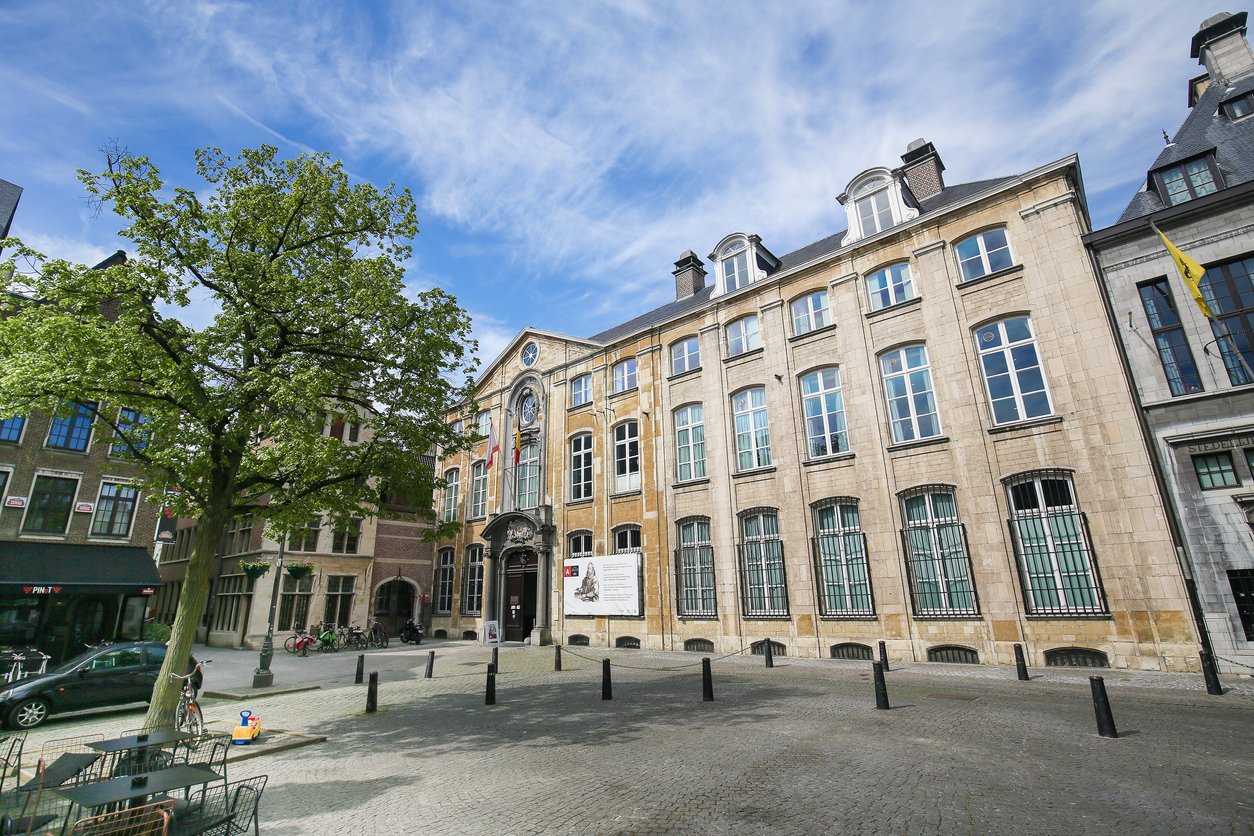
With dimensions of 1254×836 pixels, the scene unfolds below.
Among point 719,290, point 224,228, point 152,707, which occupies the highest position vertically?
point 719,290

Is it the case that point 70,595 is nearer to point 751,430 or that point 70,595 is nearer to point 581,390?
point 581,390

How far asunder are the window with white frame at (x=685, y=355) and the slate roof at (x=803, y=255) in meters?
1.17

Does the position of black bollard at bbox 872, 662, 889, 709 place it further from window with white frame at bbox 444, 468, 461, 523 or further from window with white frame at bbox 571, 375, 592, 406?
window with white frame at bbox 444, 468, 461, 523

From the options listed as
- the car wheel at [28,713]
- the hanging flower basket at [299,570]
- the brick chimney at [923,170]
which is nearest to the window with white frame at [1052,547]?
the brick chimney at [923,170]

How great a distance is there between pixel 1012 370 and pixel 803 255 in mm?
9862

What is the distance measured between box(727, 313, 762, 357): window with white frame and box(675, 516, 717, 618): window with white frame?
6236 millimetres

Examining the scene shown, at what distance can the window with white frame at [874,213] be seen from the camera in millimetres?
18422

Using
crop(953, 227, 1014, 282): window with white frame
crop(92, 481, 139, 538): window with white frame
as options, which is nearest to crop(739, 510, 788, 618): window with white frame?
crop(953, 227, 1014, 282): window with white frame

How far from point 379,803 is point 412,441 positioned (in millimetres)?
6649

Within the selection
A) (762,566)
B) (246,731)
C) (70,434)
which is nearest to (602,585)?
(762,566)

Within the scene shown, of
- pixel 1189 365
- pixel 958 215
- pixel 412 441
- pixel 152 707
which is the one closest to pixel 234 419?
pixel 412 441

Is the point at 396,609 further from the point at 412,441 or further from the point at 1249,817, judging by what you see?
the point at 1249,817

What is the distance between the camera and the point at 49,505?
776 inches

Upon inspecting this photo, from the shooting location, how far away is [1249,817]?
16.3 feet
